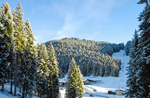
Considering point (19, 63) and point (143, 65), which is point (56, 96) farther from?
point (143, 65)

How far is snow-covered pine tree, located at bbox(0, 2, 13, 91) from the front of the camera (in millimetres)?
15344

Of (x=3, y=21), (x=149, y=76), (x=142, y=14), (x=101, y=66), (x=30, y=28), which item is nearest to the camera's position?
(x=149, y=76)

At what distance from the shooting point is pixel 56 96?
82.1 ft

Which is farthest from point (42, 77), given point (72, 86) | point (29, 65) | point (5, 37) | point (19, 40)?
point (5, 37)

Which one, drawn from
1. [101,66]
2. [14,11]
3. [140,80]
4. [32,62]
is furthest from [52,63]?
[101,66]

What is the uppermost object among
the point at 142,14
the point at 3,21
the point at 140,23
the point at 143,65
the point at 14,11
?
the point at 14,11

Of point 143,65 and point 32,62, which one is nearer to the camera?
point 143,65

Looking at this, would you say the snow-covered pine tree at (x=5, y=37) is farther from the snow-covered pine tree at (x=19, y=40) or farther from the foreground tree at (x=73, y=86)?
the foreground tree at (x=73, y=86)

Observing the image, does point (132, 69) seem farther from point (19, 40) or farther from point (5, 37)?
point (5, 37)

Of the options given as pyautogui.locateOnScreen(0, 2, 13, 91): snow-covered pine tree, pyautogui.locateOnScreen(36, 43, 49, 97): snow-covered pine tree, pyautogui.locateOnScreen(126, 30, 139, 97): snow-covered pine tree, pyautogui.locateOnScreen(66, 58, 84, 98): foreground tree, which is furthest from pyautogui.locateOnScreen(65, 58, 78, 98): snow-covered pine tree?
pyautogui.locateOnScreen(0, 2, 13, 91): snow-covered pine tree

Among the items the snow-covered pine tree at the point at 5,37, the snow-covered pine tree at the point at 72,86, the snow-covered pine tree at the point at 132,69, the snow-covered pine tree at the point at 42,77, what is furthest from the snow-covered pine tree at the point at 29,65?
the snow-covered pine tree at the point at 132,69

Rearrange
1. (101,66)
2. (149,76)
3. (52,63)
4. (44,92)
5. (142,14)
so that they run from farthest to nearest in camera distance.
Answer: (101,66) < (52,63) < (44,92) < (142,14) < (149,76)

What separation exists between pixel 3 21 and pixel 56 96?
18908 mm

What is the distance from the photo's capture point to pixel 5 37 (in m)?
15.9
